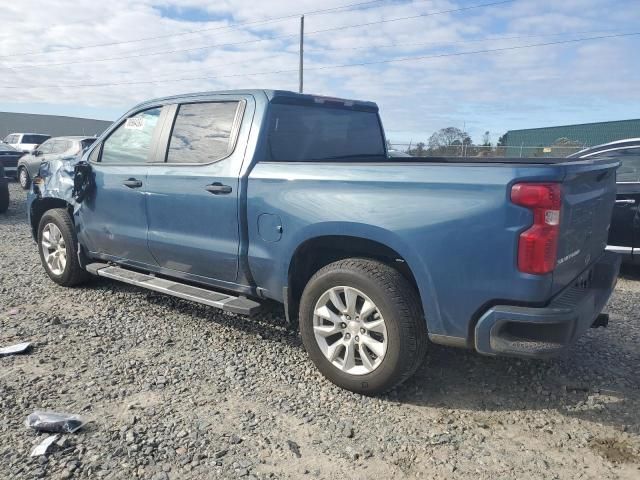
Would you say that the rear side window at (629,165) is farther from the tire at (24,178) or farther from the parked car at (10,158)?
the parked car at (10,158)

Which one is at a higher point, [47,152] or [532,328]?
[47,152]

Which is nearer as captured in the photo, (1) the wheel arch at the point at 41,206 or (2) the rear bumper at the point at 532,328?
(2) the rear bumper at the point at 532,328

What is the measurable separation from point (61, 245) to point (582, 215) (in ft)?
16.1

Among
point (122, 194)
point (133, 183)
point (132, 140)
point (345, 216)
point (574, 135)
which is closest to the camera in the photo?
point (345, 216)

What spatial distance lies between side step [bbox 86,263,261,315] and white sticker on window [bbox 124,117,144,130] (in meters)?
1.30

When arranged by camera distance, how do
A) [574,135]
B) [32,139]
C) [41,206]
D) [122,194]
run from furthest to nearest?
1. [574,135]
2. [32,139]
3. [41,206]
4. [122,194]

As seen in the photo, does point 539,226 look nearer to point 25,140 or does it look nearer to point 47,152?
point 47,152

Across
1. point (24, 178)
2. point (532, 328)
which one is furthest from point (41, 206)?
point (24, 178)

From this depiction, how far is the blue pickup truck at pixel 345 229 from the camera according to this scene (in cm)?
285

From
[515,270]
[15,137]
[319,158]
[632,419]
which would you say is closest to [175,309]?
[319,158]

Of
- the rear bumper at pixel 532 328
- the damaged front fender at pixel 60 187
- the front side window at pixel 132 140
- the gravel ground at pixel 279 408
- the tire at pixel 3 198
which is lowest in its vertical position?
the gravel ground at pixel 279 408

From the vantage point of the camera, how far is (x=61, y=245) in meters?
5.64

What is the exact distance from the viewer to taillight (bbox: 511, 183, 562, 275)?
106 inches

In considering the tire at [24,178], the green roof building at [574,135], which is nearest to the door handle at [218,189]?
the tire at [24,178]
